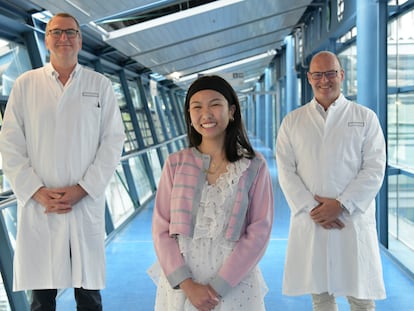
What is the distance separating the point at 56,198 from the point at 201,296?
1012mm

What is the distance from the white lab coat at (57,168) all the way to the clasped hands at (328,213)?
106 cm

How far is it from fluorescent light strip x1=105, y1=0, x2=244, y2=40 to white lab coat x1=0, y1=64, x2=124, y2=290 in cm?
426

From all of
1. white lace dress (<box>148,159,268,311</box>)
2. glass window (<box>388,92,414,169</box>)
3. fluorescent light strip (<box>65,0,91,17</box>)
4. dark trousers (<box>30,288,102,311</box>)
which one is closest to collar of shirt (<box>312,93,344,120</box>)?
white lace dress (<box>148,159,268,311</box>)

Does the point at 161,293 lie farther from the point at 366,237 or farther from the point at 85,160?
the point at 366,237

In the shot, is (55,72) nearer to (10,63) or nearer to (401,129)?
(10,63)

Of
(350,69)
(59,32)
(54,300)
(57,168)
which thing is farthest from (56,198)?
(350,69)

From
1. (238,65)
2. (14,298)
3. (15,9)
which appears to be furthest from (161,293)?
(238,65)

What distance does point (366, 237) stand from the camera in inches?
103

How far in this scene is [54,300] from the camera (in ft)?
8.34

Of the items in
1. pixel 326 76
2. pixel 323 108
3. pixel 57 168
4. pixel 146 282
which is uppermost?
pixel 326 76

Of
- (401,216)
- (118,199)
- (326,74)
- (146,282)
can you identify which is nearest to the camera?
(326,74)

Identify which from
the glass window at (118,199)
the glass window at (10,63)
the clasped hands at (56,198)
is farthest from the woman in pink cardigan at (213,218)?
the glass window at (118,199)

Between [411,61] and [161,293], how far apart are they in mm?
4211

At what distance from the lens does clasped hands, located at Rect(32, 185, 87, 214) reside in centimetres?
238
